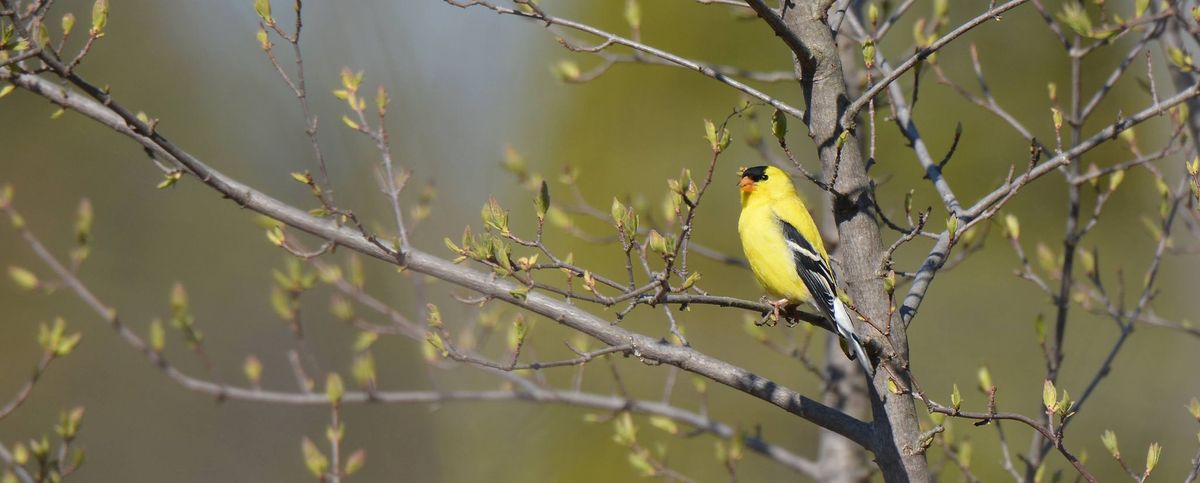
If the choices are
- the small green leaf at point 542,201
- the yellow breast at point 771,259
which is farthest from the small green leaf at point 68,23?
the yellow breast at point 771,259

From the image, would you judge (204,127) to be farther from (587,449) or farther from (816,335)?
(816,335)

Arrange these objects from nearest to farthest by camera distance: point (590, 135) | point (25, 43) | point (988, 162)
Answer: point (25, 43)
point (988, 162)
point (590, 135)

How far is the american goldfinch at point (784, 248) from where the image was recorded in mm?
3164

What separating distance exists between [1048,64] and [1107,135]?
730 cm

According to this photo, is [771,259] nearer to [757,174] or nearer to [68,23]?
[757,174]

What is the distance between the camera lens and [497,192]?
10.5 metres

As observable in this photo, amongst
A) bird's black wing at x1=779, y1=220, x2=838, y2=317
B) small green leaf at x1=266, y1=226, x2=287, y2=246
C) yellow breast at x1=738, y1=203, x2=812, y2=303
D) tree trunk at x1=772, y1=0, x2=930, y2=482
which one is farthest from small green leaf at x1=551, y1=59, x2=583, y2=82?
tree trunk at x1=772, y1=0, x2=930, y2=482

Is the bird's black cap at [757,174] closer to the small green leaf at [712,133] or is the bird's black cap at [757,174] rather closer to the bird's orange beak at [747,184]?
the bird's orange beak at [747,184]

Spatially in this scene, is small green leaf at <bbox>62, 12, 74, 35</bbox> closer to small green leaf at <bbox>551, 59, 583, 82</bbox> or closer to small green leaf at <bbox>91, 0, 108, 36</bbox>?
small green leaf at <bbox>91, 0, 108, 36</bbox>

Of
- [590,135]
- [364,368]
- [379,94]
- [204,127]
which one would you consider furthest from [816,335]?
[204,127]

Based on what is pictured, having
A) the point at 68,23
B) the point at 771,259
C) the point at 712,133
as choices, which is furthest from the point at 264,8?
the point at 771,259

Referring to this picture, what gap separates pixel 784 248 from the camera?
11.0ft

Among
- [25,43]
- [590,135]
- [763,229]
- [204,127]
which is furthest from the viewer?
[204,127]

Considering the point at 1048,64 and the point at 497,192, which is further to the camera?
the point at 497,192
